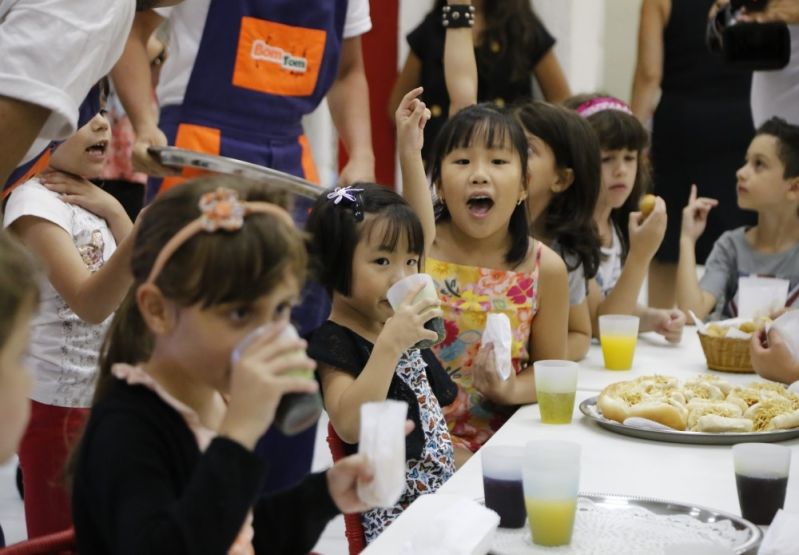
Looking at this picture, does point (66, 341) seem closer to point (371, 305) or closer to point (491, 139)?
point (371, 305)

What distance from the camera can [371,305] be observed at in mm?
2301

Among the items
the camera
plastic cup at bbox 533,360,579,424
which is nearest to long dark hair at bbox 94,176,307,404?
plastic cup at bbox 533,360,579,424

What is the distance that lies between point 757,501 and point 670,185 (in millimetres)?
3269

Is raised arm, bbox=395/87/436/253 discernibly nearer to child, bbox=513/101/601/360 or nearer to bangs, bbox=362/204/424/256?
bangs, bbox=362/204/424/256

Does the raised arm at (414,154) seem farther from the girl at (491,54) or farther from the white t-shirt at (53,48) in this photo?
the girl at (491,54)

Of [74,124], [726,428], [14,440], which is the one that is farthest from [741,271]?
[14,440]

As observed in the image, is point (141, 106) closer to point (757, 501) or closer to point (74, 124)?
point (74, 124)

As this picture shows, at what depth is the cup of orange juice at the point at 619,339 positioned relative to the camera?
9.19 ft

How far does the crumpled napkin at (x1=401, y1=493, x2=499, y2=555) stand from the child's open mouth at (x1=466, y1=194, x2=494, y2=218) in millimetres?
1211

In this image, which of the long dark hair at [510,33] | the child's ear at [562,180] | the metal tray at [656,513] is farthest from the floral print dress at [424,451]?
the long dark hair at [510,33]

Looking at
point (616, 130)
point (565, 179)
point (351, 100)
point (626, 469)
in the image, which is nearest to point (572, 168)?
point (565, 179)

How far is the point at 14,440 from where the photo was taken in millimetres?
1224

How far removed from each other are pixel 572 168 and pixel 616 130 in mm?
431

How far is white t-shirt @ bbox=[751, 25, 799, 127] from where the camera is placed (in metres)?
3.99
